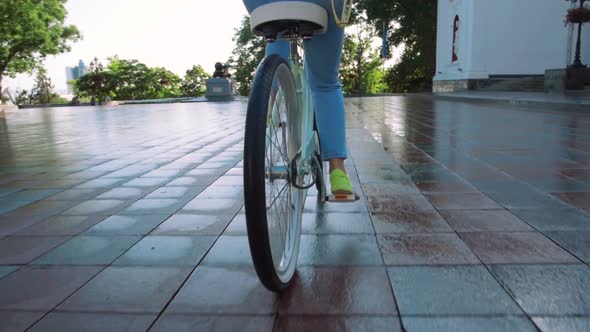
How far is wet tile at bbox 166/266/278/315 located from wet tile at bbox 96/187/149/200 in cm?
159

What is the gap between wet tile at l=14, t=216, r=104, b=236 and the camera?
8.55ft


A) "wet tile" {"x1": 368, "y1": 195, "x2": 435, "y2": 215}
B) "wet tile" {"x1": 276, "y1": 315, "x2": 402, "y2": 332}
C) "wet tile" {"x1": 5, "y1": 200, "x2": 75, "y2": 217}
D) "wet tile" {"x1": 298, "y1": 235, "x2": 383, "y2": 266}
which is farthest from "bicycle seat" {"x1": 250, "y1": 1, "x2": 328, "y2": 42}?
"wet tile" {"x1": 5, "y1": 200, "x2": 75, "y2": 217}

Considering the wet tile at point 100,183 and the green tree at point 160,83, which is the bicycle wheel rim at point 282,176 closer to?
the wet tile at point 100,183

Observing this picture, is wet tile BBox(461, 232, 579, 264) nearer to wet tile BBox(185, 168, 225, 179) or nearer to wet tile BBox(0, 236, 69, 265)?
wet tile BBox(0, 236, 69, 265)

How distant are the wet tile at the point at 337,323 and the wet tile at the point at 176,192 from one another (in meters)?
1.94

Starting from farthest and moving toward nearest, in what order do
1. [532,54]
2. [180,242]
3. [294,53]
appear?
[532,54] → [180,242] → [294,53]

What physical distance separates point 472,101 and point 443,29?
1175 cm

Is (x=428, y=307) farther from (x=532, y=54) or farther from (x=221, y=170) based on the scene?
(x=532, y=54)

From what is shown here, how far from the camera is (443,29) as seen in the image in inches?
976

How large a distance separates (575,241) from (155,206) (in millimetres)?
2376

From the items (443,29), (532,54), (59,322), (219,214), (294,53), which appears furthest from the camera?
(443,29)

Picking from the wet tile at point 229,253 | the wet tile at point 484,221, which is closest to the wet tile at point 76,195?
→ the wet tile at point 229,253

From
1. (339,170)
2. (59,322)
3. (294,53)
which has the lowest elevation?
(59,322)

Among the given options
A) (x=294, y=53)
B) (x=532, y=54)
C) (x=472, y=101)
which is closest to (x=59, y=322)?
(x=294, y=53)
